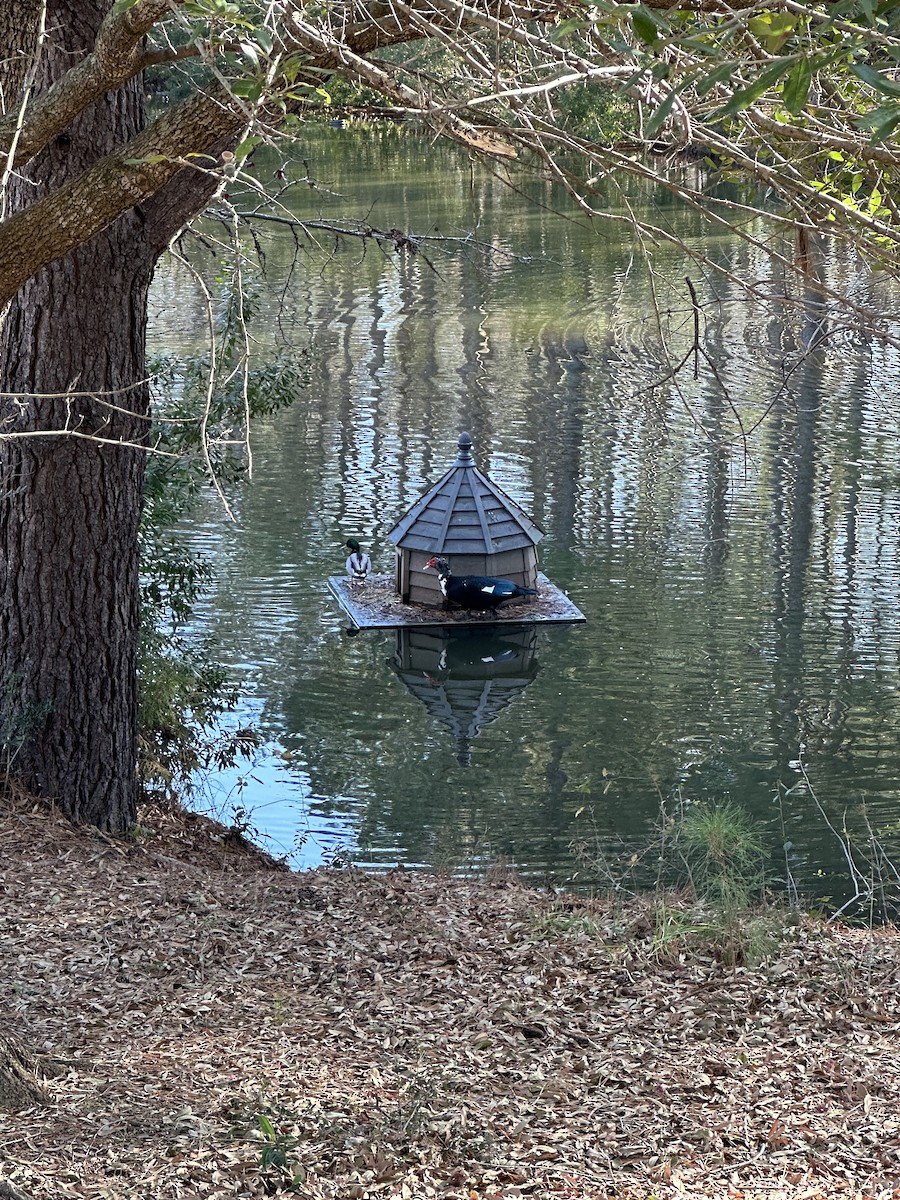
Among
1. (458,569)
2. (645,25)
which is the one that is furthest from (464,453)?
(645,25)

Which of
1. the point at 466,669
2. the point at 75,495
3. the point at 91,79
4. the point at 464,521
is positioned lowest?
the point at 466,669

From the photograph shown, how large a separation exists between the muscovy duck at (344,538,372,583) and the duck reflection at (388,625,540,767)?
971 mm

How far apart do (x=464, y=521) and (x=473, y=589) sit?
79 cm

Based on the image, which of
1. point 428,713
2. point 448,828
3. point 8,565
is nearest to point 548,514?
point 428,713

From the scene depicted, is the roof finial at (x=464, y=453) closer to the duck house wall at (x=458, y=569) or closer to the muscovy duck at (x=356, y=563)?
the duck house wall at (x=458, y=569)

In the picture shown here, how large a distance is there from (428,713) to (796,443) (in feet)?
23.8

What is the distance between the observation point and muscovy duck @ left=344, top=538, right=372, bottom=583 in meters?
12.4

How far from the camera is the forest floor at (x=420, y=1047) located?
355 centimetres

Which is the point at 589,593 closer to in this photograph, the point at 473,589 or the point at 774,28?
the point at 473,589

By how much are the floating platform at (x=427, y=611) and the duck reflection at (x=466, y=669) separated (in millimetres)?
92

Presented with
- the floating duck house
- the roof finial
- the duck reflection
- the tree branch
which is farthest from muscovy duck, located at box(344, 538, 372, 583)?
the tree branch

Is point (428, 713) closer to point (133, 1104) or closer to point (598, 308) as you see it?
point (133, 1104)

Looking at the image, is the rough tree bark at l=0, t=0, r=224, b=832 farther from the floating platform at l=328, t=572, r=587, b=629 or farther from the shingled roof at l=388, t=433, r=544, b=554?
the shingled roof at l=388, t=433, r=544, b=554

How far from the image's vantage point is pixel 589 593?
12.3 metres
